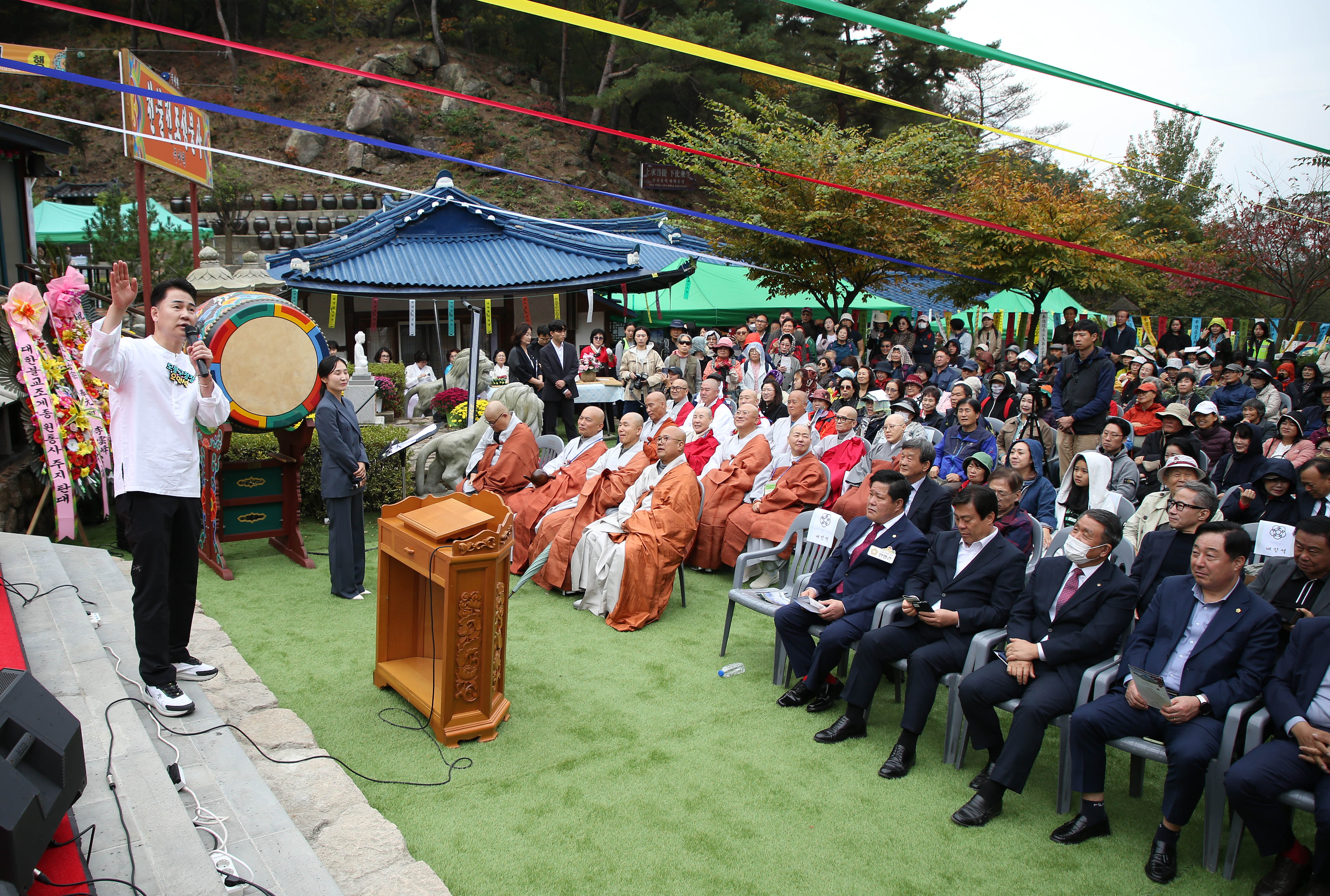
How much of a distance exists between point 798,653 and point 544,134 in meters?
35.3

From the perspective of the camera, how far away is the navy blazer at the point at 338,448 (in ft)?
19.6

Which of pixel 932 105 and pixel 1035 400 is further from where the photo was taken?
pixel 932 105

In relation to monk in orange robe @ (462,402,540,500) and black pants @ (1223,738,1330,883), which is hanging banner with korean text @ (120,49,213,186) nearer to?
monk in orange robe @ (462,402,540,500)

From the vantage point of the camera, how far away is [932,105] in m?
31.5

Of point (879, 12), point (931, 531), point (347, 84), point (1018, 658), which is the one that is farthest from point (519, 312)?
point (347, 84)

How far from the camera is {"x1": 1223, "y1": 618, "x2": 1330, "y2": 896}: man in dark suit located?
3.07 m

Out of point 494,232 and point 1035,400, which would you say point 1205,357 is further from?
point 494,232

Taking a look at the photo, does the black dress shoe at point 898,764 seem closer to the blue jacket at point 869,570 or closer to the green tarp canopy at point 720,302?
the blue jacket at point 869,570

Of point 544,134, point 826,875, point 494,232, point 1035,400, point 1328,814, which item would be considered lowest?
point 826,875

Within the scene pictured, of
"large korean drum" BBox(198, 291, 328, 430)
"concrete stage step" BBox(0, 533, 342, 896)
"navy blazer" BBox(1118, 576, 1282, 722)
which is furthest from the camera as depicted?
"large korean drum" BBox(198, 291, 328, 430)

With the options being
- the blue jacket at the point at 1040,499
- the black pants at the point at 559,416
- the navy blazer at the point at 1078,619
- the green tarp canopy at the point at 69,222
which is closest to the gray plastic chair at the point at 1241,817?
the navy blazer at the point at 1078,619

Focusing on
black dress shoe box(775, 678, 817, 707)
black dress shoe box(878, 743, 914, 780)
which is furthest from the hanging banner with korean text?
black dress shoe box(878, 743, 914, 780)

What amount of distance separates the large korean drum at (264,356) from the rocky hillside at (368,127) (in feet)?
85.3

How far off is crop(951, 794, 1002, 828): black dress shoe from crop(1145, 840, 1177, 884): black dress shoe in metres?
0.59
